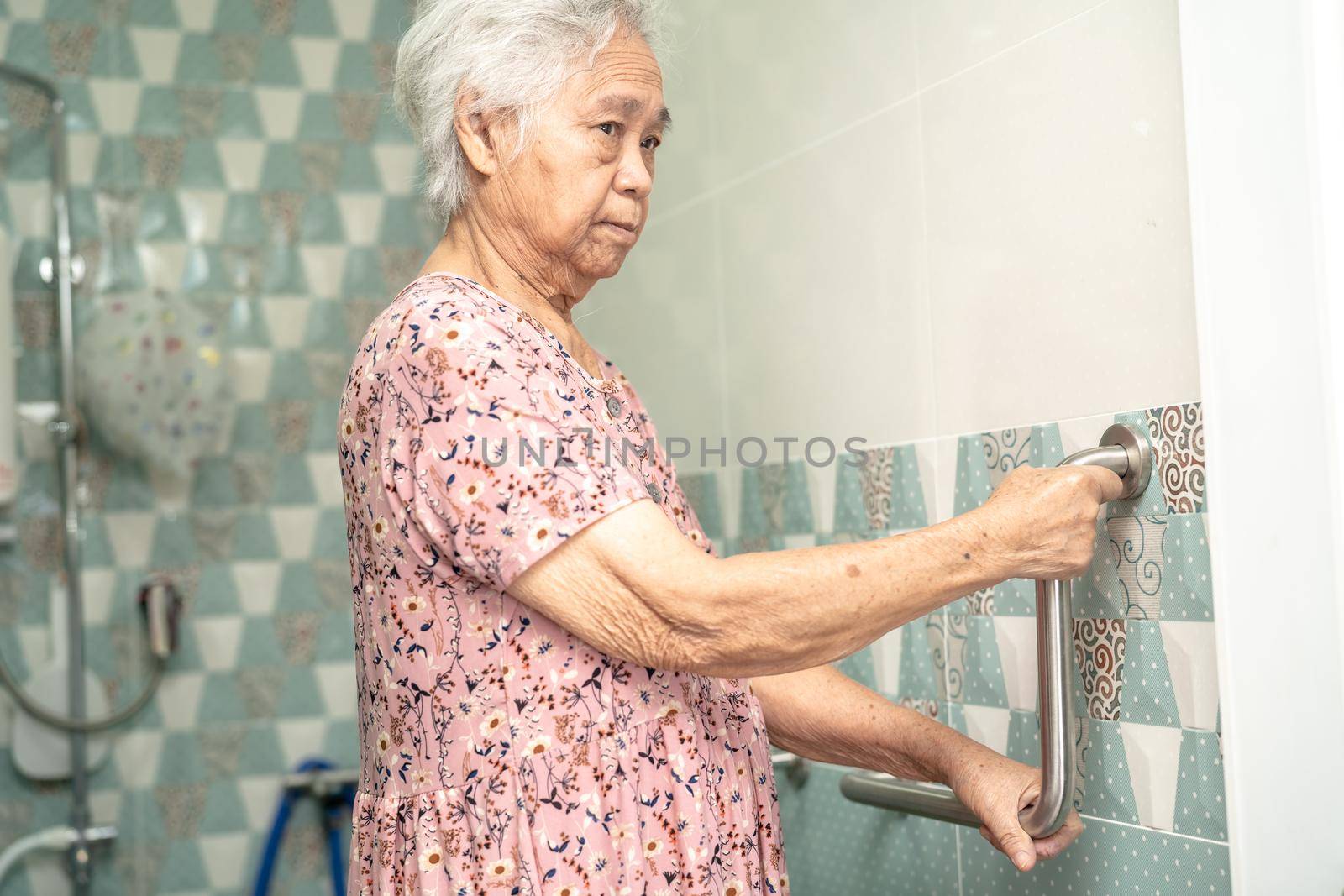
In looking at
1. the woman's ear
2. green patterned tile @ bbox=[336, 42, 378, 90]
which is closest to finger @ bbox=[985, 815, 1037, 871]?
the woman's ear

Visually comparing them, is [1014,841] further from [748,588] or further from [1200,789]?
[748,588]

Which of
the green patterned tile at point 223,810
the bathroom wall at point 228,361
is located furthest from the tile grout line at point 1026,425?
the green patterned tile at point 223,810

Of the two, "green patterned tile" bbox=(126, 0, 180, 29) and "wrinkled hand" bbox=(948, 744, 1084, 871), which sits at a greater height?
"green patterned tile" bbox=(126, 0, 180, 29)

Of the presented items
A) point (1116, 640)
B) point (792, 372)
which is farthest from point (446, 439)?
point (792, 372)

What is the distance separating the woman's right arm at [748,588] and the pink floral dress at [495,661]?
0.10ft

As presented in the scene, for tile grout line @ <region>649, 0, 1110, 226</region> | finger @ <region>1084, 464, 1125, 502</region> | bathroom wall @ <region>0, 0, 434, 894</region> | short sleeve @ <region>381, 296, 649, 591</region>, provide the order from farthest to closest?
bathroom wall @ <region>0, 0, 434, 894</region>
tile grout line @ <region>649, 0, 1110, 226</region>
finger @ <region>1084, 464, 1125, 502</region>
short sleeve @ <region>381, 296, 649, 591</region>

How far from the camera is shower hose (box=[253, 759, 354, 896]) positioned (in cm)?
231

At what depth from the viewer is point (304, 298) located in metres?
2.46

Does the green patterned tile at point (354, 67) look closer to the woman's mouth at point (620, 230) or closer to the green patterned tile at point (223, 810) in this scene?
the green patterned tile at point (223, 810)

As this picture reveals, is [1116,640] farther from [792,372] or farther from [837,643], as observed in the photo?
[792,372]

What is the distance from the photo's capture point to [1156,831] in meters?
1.05

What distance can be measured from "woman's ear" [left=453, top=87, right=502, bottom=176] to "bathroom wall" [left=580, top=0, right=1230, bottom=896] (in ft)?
1.62

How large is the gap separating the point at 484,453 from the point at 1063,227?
23.3 inches

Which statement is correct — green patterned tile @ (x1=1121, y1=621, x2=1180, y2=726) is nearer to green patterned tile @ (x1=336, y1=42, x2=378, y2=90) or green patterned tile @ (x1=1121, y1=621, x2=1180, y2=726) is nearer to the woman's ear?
the woman's ear
